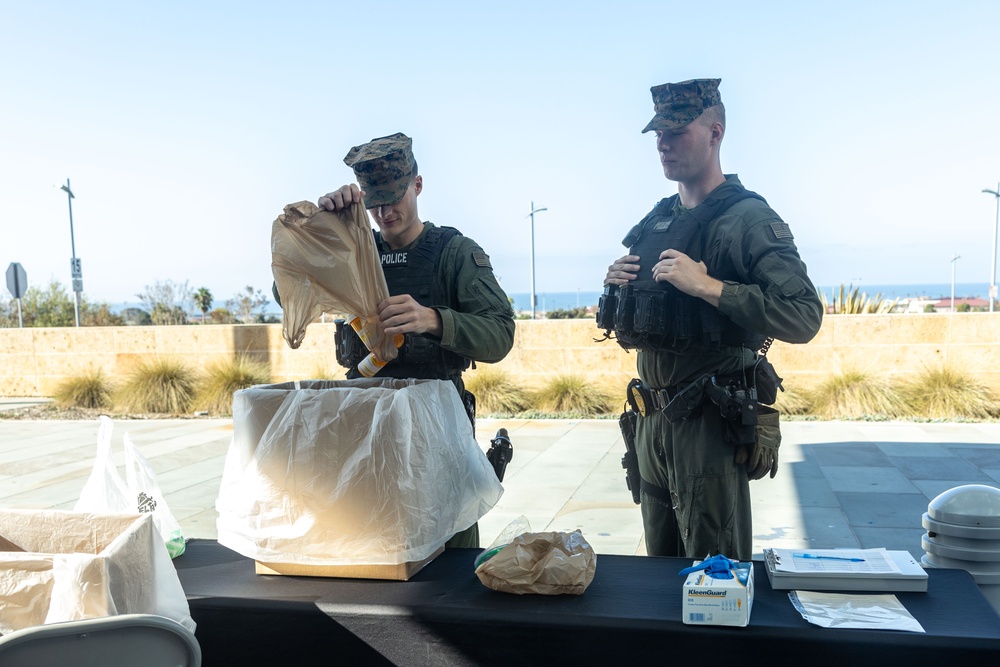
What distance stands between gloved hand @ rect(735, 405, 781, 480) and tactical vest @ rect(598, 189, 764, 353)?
24cm

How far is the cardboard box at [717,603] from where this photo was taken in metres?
1.67

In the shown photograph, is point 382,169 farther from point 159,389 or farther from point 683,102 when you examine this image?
point 159,389

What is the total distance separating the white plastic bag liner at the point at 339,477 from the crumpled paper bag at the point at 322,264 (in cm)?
24

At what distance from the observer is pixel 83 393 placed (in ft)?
37.6

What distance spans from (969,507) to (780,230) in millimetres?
938

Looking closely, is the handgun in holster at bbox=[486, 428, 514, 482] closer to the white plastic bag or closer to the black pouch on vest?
the black pouch on vest

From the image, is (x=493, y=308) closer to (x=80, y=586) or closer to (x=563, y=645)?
(x=563, y=645)

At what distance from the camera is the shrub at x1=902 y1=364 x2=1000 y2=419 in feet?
29.1

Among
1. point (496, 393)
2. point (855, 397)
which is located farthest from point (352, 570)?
point (855, 397)

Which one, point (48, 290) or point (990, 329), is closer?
point (990, 329)

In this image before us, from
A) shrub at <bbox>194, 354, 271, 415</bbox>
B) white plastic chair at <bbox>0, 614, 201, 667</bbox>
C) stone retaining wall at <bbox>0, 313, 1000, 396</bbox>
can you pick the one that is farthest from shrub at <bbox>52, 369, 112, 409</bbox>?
white plastic chair at <bbox>0, 614, 201, 667</bbox>

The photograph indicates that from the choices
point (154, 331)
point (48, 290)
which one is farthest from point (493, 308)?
point (48, 290)

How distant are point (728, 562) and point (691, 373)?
841 millimetres

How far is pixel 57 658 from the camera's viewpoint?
1403 mm
